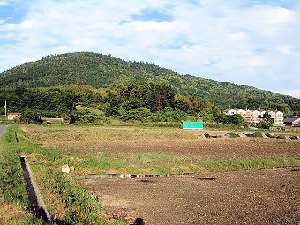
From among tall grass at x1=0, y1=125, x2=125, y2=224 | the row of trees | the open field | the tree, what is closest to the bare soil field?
the open field

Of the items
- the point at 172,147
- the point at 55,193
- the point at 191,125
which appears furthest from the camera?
the point at 191,125

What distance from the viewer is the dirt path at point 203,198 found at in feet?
30.2

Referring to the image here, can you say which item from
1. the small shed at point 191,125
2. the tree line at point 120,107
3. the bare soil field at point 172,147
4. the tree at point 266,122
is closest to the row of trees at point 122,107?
the tree line at point 120,107

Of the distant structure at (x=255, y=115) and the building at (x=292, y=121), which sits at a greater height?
the distant structure at (x=255, y=115)

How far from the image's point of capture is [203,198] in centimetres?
1141

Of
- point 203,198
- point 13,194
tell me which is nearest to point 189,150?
point 203,198

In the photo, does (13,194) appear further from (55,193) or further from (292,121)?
(292,121)

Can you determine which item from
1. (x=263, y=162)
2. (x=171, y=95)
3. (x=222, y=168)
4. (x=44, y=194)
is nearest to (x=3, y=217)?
(x=44, y=194)

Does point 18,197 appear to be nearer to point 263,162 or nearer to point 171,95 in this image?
point 263,162

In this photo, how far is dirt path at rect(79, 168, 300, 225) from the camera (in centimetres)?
920

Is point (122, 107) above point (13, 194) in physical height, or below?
above

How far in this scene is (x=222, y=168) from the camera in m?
19.0

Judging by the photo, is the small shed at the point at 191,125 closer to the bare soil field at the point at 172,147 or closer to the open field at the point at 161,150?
the bare soil field at the point at 172,147

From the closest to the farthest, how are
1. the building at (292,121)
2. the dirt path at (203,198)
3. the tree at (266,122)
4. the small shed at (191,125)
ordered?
the dirt path at (203,198)
the small shed at (191,125)
the tree at (266,122)
the building at (292,121)
